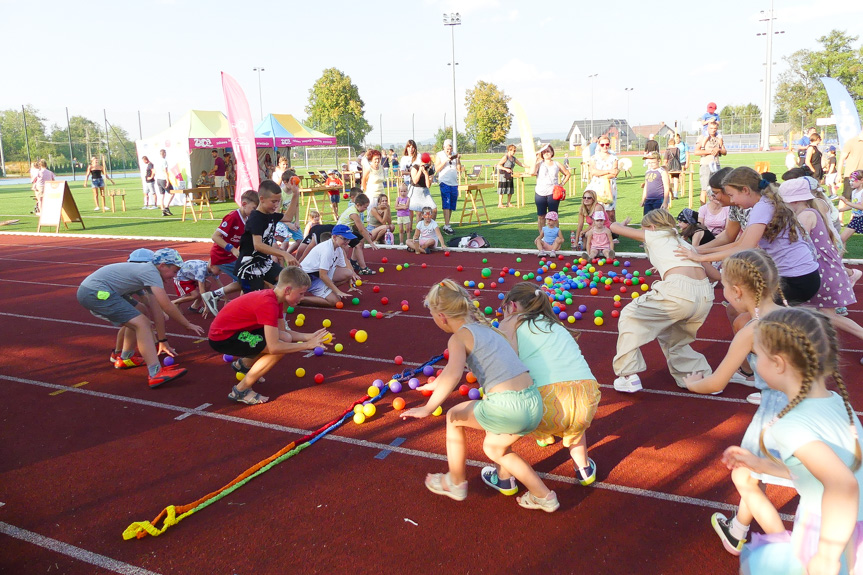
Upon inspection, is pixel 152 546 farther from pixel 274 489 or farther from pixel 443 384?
pixel 443 384

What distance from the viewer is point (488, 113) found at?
5853cm

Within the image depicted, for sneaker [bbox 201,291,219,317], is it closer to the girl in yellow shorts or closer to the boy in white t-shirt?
the boy in white t-shirt

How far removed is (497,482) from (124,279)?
13.5ft

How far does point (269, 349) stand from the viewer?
518 cm

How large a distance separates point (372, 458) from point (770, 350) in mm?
2752

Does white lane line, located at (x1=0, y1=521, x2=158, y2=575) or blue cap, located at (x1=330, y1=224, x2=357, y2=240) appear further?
blue cap, located at (x1=330, y1=224, x2=357, y2=240)

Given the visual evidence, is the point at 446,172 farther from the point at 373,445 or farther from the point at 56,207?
the point at 56,207

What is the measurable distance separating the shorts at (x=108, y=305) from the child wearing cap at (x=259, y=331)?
103cm

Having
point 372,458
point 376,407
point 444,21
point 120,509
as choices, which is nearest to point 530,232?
point 376,407

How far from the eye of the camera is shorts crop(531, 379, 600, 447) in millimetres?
3820

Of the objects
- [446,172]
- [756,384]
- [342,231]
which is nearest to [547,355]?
[756,384]

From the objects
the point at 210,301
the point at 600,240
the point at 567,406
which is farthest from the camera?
the point at 600,240

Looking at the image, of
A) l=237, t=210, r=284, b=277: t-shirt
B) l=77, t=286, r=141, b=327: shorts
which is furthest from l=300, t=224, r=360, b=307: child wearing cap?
l=77, t=286, r=141, b=327: shorts

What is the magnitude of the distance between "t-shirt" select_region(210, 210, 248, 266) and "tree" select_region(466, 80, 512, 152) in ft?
174
